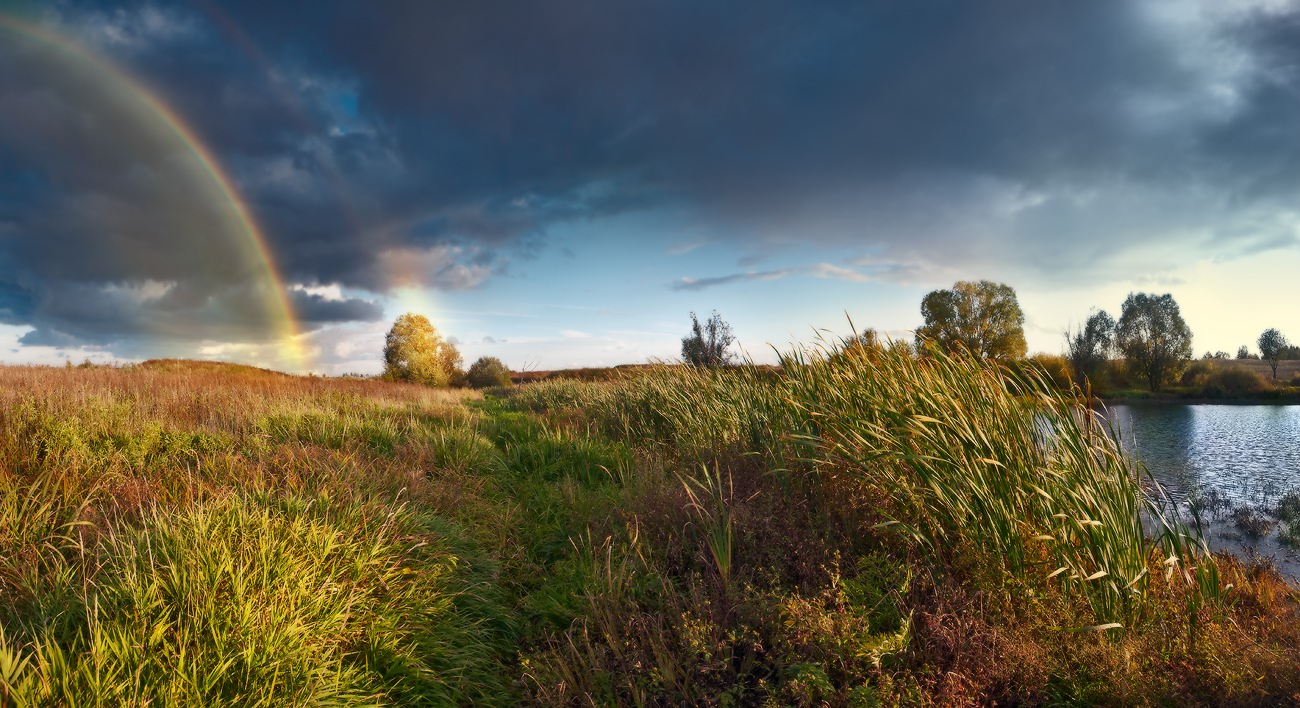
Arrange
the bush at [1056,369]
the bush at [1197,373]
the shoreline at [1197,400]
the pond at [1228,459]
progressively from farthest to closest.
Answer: the bush at [1197,373], the shoreline at [1197,400], the pond at [1228,459], the bush at [1056,369]

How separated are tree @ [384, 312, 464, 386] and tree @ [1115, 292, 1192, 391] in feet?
162

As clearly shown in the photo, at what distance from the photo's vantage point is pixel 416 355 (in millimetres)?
33562

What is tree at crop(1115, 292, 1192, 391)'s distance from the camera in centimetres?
4206

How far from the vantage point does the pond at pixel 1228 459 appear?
9.62m

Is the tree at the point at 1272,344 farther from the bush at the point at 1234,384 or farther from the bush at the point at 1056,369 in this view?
the bush at the point at 1056,369

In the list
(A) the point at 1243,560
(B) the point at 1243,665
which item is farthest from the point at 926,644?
(A) the point at 1243,560

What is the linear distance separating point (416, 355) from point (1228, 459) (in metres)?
34.6

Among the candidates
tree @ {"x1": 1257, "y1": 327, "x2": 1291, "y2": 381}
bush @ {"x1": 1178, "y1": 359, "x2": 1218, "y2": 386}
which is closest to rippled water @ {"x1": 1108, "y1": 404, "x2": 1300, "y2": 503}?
bush @ {"x1": 1178, "y1": 359, "x2": 1218, "y2": 386}

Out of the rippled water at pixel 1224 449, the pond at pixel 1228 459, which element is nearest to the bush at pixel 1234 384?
the rippled water at pixel 1224 449

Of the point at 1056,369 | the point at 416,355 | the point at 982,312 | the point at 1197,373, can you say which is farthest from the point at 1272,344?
the point at 416,355

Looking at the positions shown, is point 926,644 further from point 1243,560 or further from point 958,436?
point 1243,560

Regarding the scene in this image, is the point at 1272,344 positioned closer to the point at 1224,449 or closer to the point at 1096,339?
the point at 1096,339

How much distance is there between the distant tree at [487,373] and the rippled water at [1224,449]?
28968 mm

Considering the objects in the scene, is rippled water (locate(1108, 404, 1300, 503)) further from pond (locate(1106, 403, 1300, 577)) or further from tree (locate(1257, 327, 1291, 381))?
tree (locate(1257, 327, 1291, 381))
